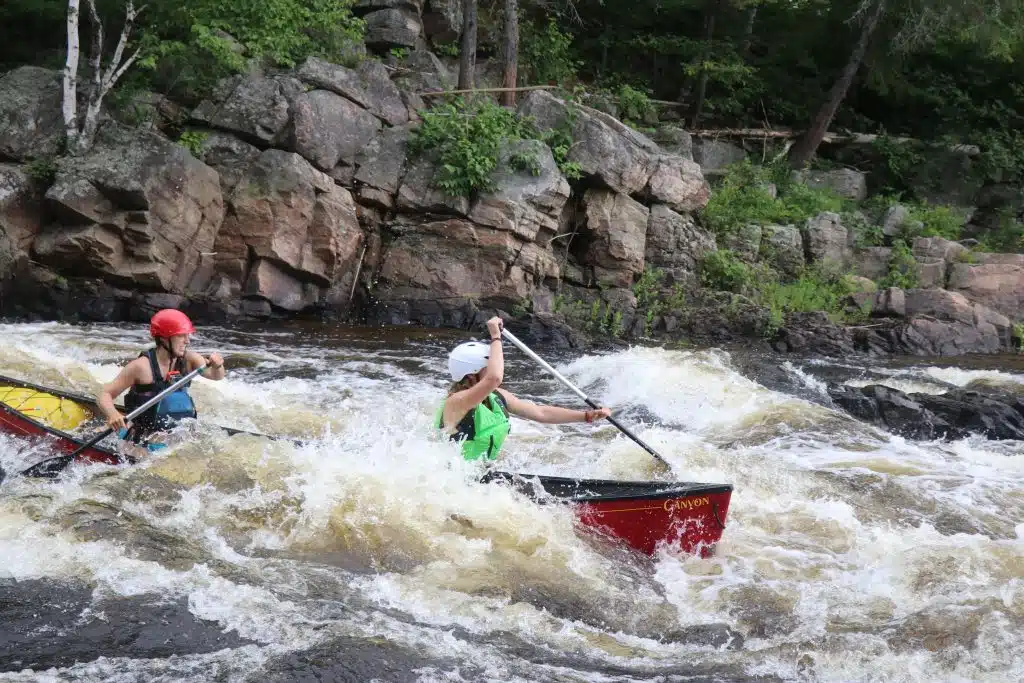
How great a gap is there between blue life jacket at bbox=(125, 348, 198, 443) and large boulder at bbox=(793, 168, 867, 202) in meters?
17.4

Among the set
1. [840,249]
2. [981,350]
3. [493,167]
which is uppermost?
[493,167]

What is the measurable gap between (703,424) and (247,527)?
561 centimetres

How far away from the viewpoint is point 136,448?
240 inches

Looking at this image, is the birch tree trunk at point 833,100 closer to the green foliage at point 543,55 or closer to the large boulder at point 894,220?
the large boulder at point 894,220

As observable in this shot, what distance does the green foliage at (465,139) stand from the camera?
600 inches

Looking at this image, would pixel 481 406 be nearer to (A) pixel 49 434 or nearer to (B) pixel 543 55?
(A) pixel 49 434

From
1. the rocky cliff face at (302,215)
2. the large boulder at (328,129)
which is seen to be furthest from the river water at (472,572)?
the large boulder at (328,129)

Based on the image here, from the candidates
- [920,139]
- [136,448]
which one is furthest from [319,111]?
[920,139]

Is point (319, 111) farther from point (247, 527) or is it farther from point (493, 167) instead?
point (247, 527)

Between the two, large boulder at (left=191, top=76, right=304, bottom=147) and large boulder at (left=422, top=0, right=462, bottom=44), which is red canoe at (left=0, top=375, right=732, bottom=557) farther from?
large boulder at (left=422, top=0, right=462, bottom=44)

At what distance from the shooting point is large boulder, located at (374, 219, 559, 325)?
15.0 m

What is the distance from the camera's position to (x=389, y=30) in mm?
18391

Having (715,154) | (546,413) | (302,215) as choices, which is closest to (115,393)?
(546,413)

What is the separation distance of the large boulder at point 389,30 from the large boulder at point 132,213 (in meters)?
5.88
